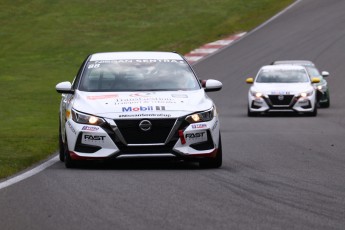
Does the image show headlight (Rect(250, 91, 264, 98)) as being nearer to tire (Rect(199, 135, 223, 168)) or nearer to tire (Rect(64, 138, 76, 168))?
tire (Rect(199, 135, 223, 168))

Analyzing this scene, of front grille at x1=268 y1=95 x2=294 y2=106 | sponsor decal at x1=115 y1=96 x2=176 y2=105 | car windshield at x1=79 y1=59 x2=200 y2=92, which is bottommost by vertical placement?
front grille at x1=268 y1=95 x2=294 y2=106

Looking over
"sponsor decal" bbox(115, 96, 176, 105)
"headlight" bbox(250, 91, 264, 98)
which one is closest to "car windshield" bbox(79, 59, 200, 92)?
"sponsor decal" bbox(115, 96, 176, 105)

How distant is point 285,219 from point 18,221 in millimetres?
2115

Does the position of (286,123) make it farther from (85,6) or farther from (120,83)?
(85,6)

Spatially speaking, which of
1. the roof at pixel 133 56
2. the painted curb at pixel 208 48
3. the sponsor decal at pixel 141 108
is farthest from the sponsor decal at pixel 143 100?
the painted curb at pixel 208 48

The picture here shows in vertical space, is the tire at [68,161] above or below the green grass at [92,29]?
above

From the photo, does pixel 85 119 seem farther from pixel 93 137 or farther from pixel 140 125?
pixel 140 125

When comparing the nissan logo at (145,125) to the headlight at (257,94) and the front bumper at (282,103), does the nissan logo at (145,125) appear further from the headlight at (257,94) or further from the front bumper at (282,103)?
the headlight at (257,94)

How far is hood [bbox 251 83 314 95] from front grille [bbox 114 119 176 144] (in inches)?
647

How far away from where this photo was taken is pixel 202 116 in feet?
45.0

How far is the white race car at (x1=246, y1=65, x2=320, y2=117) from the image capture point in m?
29.3

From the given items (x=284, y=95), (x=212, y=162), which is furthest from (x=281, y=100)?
(x=212, y=162)

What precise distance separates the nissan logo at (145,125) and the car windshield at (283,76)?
1755 centimetres

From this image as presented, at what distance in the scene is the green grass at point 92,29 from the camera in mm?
44000
